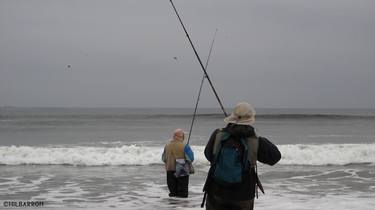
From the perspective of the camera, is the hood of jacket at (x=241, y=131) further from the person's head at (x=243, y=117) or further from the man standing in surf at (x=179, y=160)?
the man standing in surf at (x=179, y=160)

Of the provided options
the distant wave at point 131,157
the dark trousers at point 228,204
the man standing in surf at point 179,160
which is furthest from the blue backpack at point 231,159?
the distant wave at point 131,157

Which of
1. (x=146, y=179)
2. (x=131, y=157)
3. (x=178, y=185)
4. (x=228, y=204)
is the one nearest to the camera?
(x=228, y=204)

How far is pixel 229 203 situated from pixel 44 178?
912cm

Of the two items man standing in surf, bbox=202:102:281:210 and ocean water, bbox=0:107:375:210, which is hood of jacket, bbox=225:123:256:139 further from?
ocean water, bbox=0:107:375:210

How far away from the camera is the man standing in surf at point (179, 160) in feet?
29.0

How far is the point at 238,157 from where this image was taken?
3738 millimetres

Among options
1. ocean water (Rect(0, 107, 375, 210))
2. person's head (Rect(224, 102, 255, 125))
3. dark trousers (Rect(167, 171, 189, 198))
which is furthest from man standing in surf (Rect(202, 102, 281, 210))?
dark trousers (Rect(167, 171, 189, 198))

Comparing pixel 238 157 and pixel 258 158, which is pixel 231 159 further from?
pixel 258 158

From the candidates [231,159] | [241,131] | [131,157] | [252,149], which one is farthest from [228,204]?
[131,157]

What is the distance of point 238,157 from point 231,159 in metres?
0.06

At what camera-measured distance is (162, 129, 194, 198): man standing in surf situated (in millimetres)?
8836

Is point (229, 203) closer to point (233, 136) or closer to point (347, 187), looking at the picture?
point (233, 136)

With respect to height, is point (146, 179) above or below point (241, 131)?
below

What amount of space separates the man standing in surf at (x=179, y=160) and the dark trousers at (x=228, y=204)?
189 inches
